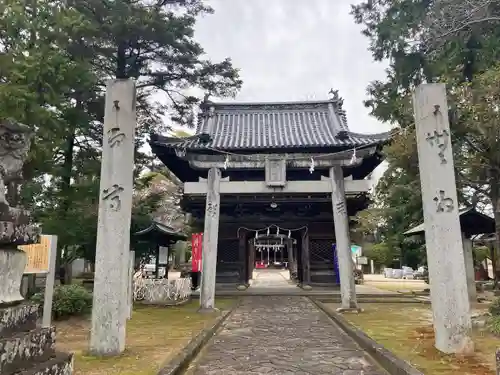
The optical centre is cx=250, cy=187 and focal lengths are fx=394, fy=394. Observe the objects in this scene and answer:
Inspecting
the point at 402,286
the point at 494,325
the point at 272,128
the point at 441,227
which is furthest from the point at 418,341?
the point at 402,286

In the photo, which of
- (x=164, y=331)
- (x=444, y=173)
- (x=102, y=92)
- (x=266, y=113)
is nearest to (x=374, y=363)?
(x=444, y=173)

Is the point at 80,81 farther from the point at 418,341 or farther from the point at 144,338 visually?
the point at 418,341

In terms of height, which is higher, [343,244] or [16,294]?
[343,244]

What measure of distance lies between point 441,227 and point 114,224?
5481 millimetres

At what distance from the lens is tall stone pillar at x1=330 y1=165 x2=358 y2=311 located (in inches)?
461

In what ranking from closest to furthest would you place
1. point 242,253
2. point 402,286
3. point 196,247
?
point 196,247
point 242,253
point 402,286

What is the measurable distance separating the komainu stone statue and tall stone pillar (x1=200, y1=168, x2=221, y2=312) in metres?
8.38

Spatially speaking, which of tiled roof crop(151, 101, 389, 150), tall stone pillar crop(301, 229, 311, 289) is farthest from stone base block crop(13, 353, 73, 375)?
tall stone pillar crop(301, 229, 311, 289)

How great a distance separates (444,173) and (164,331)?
6564 millimetres

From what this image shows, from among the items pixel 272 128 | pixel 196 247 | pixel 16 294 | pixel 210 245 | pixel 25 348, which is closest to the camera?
pixel 25 348

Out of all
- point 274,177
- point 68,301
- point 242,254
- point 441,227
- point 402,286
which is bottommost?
point 402,286

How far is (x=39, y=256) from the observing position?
733 centimetres

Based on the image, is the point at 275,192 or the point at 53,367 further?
the point at 275,192

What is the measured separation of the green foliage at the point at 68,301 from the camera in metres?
10.0
